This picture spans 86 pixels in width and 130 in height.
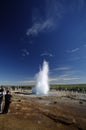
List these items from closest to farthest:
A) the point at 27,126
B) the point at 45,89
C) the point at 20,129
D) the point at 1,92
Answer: the point at 20,129 < the point at 27,126 < the point at 1,92 < the point at 45,89

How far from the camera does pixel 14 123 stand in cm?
1118

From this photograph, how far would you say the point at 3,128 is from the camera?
10.0m

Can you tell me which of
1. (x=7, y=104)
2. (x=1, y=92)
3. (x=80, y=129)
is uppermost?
(x=1, y=92)

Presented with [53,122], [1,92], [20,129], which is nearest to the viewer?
[20,129]

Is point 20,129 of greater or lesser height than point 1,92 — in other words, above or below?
below

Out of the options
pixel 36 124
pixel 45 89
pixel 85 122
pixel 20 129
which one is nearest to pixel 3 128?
pixel 20 129

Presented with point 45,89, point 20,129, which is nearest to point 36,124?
point 20,129

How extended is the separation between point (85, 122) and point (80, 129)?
1698 millimetres

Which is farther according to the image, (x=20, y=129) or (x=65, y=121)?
(x=65, y=121)

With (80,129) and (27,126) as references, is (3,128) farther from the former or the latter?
(80,129)

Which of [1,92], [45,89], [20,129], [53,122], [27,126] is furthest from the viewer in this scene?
[45,89]

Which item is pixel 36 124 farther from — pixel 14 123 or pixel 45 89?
pixel 45 89

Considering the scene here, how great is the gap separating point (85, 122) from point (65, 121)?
1392 millimetres

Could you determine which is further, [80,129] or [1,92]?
[1,92]
